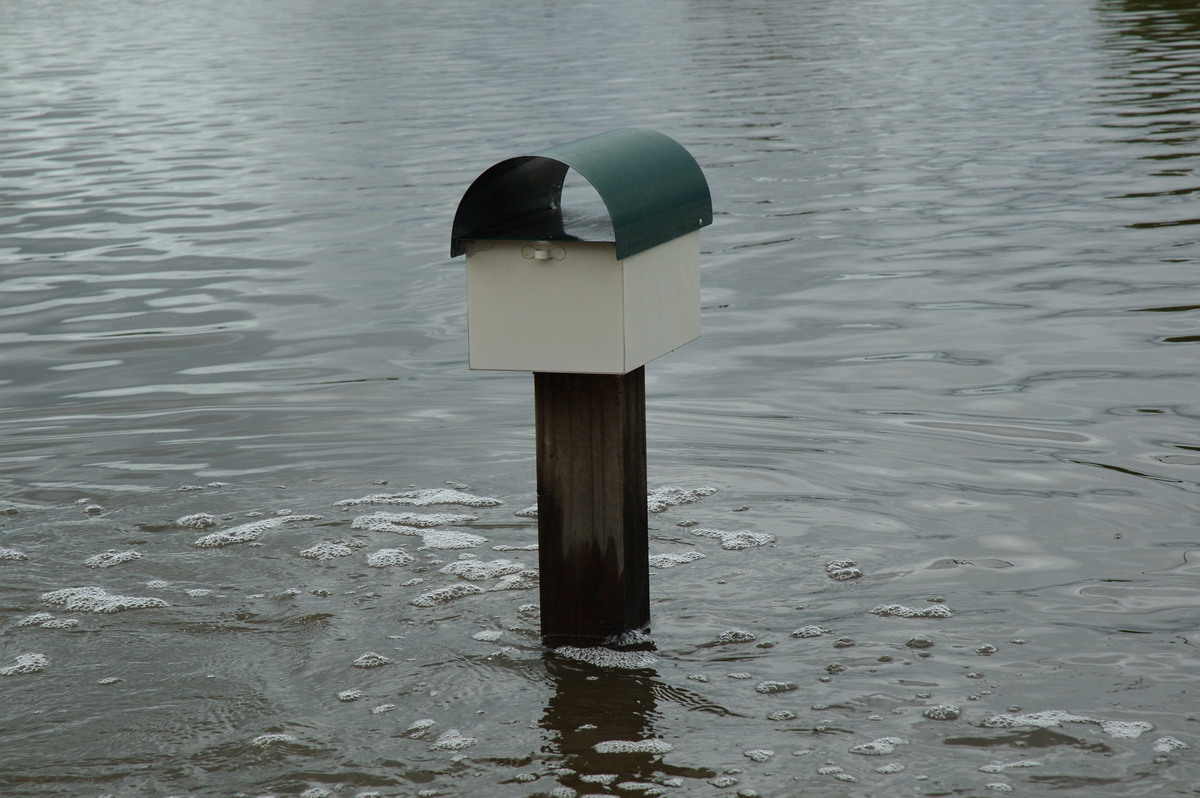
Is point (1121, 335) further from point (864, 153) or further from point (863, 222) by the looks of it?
point (864, 153)

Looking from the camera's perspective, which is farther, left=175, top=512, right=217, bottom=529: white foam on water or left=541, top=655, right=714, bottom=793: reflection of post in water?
left=175, top=512, right=217, bottom=529: white foam on water

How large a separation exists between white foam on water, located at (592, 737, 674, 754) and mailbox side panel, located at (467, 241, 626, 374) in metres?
1.06

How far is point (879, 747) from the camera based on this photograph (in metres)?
3.91

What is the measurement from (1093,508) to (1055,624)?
3.79 ft

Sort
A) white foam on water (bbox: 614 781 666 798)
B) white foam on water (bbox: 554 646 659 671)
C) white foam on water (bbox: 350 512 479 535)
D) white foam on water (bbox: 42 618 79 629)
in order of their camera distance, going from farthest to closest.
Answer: white foam on water (bbox: 350 512 479 535) → white foam on water (bbox: 42 618 79 629) → white foam on water (bbox: 554 646 659 671) → white foam on water (bbox: 614 781 666 798)

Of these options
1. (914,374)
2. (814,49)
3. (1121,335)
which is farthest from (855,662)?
(814,49)

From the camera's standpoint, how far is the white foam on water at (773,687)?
14.1ft

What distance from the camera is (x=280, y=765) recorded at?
3930 millimetres

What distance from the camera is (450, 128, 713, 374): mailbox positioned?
4016 mm

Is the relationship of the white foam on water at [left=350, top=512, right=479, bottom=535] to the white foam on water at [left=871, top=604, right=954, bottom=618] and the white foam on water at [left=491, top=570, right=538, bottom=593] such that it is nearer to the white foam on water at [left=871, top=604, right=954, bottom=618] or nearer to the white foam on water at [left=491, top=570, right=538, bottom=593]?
Result: the white foam on water at [left=491, top=570, right=538, bottom=593]

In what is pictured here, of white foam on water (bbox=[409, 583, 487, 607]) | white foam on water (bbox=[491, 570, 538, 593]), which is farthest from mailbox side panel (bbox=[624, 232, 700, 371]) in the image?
white foam on water (bbox=[409, 583, 487, 607])

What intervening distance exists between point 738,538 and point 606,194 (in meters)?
2.08

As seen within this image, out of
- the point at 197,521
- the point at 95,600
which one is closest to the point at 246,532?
the point at 197,521

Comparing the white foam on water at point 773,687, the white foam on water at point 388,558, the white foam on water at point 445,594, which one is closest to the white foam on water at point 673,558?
the white foam on water at point 445,594
